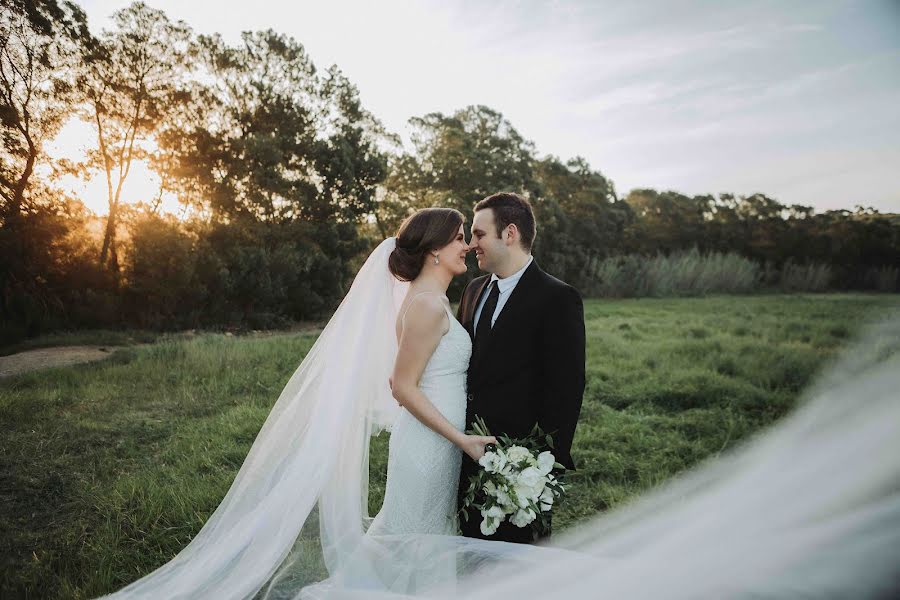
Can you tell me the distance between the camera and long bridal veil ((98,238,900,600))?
832 millimetres

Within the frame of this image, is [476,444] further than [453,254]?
No

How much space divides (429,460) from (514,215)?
5.23 ft

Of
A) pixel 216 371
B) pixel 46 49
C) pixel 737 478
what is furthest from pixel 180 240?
pixel 737 478

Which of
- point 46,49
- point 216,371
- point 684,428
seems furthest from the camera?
point 46,49

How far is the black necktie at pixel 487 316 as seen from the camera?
3.08 metres

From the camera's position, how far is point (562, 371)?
2842 mm

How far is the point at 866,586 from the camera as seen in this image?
69 centimetres

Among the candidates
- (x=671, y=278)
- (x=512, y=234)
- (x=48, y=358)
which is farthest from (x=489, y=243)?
(x=671, y=278)

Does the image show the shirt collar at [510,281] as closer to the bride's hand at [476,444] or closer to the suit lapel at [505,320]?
the suit lapel at [505,320]

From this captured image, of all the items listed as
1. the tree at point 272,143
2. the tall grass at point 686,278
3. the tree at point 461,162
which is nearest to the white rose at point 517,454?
the tree at point 272,143

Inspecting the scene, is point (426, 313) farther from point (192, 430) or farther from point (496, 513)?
point (192, 430)

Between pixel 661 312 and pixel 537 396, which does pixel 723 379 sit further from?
pixel 661 312

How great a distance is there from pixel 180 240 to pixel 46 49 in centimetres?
657

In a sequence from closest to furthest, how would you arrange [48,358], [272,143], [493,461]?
[493,461], [48,358], [272,143]
